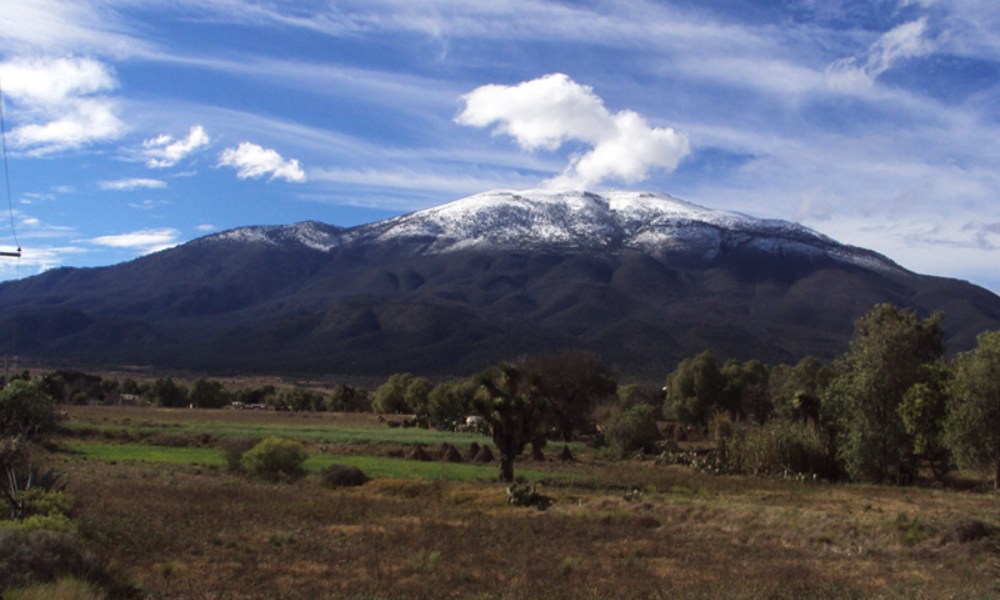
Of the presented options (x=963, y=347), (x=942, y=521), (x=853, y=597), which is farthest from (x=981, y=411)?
(x=963, y=347)

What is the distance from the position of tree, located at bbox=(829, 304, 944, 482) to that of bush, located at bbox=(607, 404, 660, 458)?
14309 millimetres

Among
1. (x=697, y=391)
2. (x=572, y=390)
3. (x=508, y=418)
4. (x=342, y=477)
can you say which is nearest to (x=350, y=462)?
(x=342, y=477)

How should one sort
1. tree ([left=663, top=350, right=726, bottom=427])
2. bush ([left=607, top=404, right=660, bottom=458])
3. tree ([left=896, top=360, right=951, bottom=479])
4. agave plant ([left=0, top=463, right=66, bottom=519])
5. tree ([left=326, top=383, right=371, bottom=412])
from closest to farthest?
1. agave plant ([left=0, top=463, right=66, bottom=519])
2. tree ([left=896, top=360, right=951, bottom=479])
3. bush ([left=607, top=404, right=660, bottom=458])
4. tree ([left=663, top=350, right=726, bottom=427])
5. tree ([left=326, top=383, right=371, bottom=412])

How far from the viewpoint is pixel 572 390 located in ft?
214

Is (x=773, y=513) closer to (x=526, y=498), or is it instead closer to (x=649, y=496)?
(x=649, y=496)

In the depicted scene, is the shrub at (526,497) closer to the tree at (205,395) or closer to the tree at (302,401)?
the tree at (302,401)

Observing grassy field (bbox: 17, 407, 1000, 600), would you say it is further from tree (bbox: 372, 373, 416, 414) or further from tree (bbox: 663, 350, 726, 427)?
tree (bbox: 372, 373, 416, 414)

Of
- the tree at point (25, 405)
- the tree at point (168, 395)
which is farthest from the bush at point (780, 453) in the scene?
the tree at point (168, 395)

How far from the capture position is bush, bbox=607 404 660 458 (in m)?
49.8

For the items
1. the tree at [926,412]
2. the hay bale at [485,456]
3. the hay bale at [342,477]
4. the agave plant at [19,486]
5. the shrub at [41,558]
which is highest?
the tree at [926,412]

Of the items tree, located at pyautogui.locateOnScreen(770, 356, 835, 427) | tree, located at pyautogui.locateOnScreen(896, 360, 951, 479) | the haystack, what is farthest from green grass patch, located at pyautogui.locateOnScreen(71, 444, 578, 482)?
tree, located at pyautogui.locateOnScreen(896, 360, 951, 479)

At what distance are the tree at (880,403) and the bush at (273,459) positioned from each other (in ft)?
87.2

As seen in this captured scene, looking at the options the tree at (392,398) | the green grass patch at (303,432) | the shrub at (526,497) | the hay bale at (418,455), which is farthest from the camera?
the tree at (392,398)

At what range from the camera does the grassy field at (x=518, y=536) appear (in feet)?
49.3
